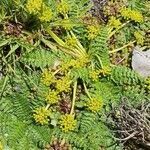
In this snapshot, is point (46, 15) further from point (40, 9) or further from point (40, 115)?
point (40, 115)

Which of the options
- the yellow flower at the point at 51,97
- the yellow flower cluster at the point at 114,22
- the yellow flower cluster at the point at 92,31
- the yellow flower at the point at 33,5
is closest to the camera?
the yellow flower at the point at 33,5

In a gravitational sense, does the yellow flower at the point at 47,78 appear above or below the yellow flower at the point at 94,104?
above

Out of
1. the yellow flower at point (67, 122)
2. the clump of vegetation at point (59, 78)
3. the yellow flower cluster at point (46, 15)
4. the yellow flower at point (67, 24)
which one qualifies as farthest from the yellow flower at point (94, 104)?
the yellow flower cluster at point (46, 15)

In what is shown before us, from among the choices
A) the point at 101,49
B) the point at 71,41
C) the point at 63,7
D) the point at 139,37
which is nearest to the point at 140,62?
the point at 139,37

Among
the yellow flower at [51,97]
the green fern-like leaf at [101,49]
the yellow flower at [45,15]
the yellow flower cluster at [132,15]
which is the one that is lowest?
the yellow flower at [51,97]

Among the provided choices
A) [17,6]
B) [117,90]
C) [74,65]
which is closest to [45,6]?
[17,6]

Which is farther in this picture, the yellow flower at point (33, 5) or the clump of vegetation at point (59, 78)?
the clump of vegetation at point (59, 78)

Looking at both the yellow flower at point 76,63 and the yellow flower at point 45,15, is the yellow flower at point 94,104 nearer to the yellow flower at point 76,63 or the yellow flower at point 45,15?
the yellow flower at point 76,63

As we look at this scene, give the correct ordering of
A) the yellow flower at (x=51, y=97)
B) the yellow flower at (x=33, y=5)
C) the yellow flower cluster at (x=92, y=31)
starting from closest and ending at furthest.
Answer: the yellow flower at (x=33, y=5), the yellow flower at (x=51, y=97), the yellow flower cluster at (x=92, y=31)

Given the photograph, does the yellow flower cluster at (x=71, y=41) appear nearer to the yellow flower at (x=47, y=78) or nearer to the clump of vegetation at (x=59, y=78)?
the clump of vegetation at (x=59, y=78)
